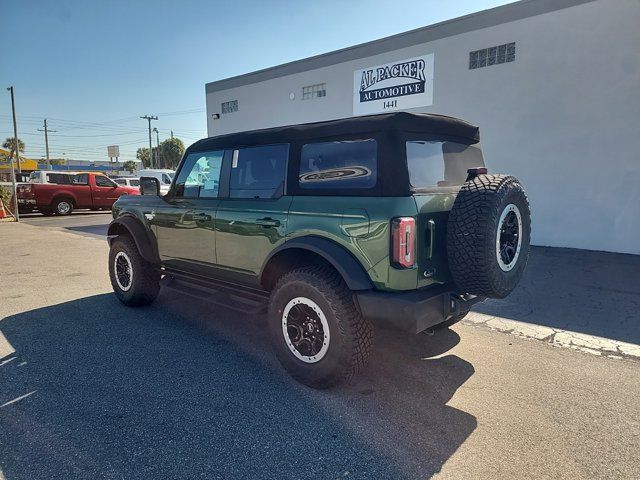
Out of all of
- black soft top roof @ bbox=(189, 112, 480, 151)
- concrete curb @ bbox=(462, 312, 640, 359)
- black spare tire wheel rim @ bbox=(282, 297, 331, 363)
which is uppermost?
black soft top roof @ bbox=(189, 112, 480, 151)

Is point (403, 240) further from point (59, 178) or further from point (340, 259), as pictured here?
point (59, 178)

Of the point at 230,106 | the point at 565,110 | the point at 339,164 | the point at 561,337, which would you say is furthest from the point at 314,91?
the point at 561,337

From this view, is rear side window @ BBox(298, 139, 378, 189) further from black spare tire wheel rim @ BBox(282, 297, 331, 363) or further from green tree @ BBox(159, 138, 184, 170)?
green tree @ BBox(159, 138, 184, 170)

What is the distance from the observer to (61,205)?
1722cm

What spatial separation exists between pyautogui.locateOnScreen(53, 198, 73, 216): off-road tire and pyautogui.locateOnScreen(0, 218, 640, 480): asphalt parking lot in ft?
49.0

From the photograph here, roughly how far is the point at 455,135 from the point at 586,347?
8.04ft

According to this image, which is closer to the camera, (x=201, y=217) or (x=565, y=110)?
(x=201, y=217)

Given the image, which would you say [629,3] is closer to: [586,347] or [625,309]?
[625,309]

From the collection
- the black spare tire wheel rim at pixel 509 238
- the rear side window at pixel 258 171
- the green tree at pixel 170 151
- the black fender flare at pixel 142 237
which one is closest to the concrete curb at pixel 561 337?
the black spare tire wheel rim at pixel 509 238

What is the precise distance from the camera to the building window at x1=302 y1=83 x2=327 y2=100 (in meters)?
12.3

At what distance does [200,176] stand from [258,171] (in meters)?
0.92

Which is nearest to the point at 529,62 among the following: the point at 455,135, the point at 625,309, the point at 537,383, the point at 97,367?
the point at 625,309

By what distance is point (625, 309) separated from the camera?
16.0 ft

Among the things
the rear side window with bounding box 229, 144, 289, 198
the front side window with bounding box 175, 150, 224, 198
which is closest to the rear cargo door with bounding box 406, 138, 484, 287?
the rear side window with bounding box 229, 144, 289, 198
